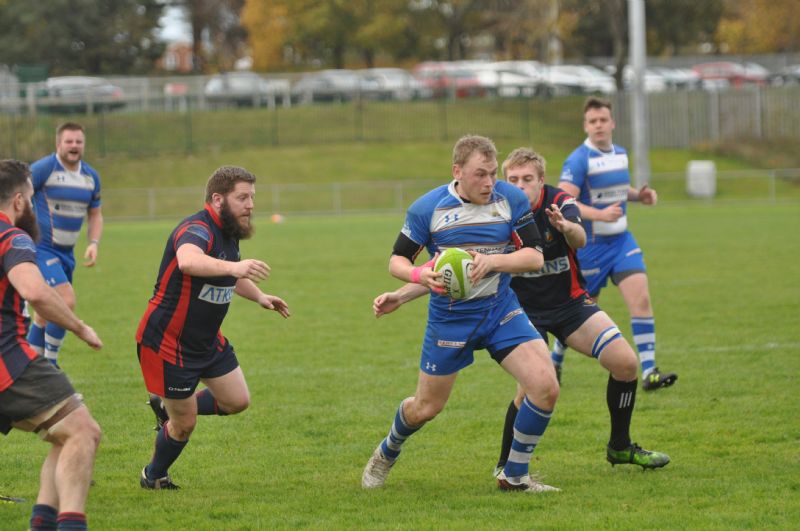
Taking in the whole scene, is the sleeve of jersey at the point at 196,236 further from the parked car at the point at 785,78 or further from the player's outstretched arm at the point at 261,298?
the parked car at the point at 785,78

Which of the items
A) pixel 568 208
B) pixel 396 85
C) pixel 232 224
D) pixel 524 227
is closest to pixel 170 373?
pixel 232 224

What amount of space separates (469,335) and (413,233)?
662 mm

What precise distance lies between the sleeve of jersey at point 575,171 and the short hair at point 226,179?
3856 mm

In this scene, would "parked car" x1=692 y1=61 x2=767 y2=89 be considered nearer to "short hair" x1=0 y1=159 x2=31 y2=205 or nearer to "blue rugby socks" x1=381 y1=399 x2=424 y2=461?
"blue rugby socks" x1=381 y1=399 x2=424 y2=461

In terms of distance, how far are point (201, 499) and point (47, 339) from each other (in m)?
4.11

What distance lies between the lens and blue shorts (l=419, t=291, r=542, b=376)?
658cm

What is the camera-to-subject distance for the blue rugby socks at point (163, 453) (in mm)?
6844

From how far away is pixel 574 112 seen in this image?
4322 cm

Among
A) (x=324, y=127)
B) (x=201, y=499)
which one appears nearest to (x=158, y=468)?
(x=201, y=499)

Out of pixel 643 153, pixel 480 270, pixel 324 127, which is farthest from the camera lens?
pixel 324 127

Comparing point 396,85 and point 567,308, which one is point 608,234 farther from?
point 396,85

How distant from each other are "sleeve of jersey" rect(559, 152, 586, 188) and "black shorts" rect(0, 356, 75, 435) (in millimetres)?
5418

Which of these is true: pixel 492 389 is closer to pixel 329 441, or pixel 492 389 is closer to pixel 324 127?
pixel 329 441

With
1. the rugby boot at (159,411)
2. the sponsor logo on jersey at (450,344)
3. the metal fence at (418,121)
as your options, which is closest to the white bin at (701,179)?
the metal fence at (418,121)
